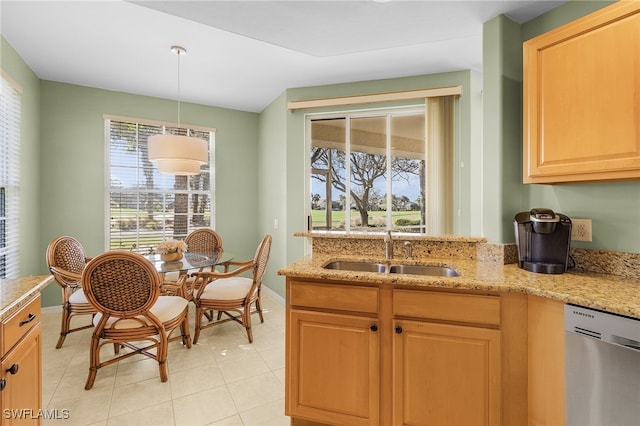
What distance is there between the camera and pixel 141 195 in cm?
409

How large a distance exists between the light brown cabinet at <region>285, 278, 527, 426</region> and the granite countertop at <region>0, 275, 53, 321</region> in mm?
1149

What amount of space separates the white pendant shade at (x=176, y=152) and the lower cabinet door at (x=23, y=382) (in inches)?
69.2

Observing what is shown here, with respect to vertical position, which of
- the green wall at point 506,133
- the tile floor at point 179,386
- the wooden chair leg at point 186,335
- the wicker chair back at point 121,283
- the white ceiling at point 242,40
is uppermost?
the white ceiling at point 242,40

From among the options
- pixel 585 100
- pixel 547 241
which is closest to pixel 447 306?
pixel 547 241

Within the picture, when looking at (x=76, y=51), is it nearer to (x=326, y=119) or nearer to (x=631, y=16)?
(x=326, y=119)

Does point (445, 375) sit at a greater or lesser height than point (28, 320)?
lesser

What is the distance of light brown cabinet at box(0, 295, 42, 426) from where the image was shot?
1.15 m

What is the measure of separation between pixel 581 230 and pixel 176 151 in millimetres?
3115

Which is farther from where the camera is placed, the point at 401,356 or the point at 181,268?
the point at 181,268

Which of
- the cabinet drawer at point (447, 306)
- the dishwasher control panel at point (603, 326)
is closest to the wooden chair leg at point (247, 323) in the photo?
the cabinet drawer at point (447, 306)

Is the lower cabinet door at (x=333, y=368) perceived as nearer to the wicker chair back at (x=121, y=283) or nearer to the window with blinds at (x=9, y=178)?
the wicker chair back at (x=121, y=283)

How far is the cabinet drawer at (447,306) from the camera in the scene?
4.75 ft

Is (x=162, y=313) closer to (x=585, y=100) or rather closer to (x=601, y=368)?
(x=601, y=368)

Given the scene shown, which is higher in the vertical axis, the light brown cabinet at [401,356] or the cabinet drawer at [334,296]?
the cabinet drawer at [334,296]
